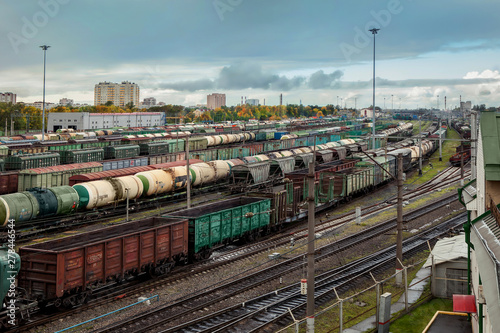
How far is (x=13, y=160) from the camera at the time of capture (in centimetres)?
4656

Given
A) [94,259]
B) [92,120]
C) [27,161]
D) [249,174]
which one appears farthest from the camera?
[92,120]

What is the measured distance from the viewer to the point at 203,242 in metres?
24.9

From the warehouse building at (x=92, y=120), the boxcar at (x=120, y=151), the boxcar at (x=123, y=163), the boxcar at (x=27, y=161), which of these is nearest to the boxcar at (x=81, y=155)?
the boxcar at (x=120, y=151)

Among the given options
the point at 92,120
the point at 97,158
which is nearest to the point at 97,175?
the point at 97,158

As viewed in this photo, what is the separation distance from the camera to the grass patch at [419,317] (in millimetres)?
17422

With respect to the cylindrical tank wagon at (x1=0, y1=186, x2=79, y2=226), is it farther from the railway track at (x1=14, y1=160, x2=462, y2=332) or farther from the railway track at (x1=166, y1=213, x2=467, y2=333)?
the railway track at (x1=166, y1=213, x2=467, y2=333)

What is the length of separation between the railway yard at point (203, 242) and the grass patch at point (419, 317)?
283 centimetres

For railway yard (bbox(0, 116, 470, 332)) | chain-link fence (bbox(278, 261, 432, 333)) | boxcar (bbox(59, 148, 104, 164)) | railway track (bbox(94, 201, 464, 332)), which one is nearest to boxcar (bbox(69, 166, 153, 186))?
railway yard (bbox(0, 116, 470, 332))

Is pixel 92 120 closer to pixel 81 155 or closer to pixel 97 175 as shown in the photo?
pixel 81 155

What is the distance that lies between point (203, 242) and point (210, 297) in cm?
534

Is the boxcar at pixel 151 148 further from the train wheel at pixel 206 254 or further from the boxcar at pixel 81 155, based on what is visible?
the train wheel at pixel 206 254

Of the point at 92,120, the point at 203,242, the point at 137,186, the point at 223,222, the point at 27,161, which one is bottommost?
the point at 203,242

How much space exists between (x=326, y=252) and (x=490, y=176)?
1463 centimetres

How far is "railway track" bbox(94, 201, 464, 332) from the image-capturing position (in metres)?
16.8
